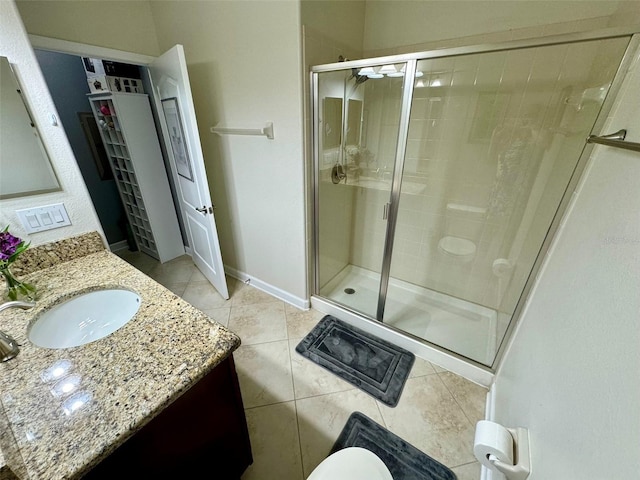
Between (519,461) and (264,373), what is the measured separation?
1.31 m

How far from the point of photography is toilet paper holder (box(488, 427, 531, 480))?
862 mm

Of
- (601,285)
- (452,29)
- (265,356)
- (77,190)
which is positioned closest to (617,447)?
(601,285)

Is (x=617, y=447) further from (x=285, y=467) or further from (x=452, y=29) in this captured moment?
(x=452, y=29)

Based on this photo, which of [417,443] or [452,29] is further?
[452,29]

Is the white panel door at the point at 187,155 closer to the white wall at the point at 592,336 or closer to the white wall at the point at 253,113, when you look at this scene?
the white wall at the point at 253,113

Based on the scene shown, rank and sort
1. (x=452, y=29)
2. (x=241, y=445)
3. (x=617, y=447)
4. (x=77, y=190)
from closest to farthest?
(x=617, y=447)
(x=241, y=445)
(x=77, y=190)
(x=452, y=29)

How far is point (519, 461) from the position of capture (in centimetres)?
88

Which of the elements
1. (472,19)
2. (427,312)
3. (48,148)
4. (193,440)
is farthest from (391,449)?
(472,19)

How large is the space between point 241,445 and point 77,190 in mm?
1389

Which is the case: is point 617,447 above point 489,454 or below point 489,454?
above

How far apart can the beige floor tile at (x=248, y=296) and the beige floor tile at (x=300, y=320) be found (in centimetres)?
21

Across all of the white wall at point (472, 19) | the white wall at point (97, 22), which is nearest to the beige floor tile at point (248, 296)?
the white wall at point (97, 22)

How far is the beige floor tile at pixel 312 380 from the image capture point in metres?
1.54

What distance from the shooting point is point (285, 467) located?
47.6 inches
